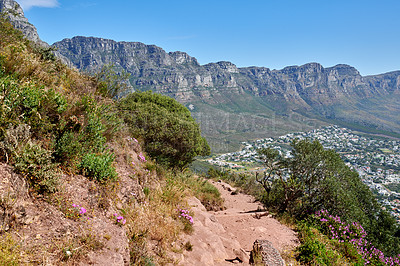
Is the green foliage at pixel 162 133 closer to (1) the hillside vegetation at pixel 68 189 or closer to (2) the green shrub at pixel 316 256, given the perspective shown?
(1) the hillside vegetation at pixel 68 189

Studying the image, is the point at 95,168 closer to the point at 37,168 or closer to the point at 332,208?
the point at 37,168

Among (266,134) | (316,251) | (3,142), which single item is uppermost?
(3,142)

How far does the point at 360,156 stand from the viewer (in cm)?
10238

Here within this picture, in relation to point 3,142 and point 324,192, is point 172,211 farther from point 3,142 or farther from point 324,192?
point 324,192

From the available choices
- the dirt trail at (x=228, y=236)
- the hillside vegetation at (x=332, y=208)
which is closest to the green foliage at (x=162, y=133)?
the dirt trail at (x=228, y=236)

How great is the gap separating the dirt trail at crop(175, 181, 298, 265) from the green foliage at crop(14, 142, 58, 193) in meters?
2.93

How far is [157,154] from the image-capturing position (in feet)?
37.4

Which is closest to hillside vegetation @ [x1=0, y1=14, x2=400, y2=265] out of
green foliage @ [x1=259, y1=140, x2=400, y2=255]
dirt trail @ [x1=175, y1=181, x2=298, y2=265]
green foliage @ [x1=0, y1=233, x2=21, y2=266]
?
green foliage @ [x1=0, y1=233, x2=21, y2=266]

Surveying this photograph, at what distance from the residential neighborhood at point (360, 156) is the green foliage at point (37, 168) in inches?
1873

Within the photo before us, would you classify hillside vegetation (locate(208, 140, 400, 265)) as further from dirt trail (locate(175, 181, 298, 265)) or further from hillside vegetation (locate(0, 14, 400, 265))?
dirt trail (locate(175, 181, 298, 265))

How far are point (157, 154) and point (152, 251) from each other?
7.16 metres

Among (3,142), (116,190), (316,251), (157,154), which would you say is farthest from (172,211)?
(157,154)

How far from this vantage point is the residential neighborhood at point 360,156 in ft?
217

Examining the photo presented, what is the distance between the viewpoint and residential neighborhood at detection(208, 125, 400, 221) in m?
66.1
